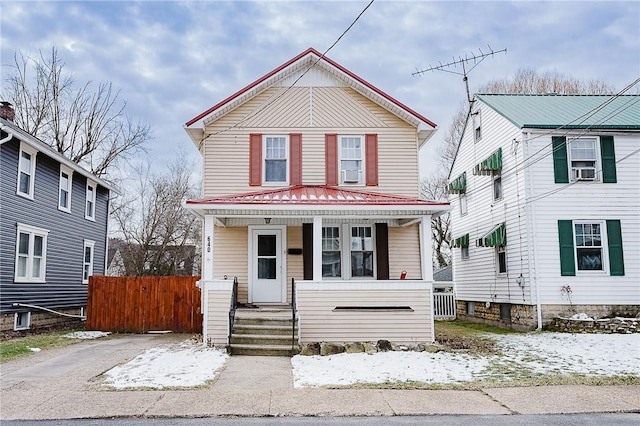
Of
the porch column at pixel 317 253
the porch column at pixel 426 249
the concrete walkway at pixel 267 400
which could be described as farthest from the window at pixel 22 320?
the porch column at pixel 426 249

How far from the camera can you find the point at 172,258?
35.2m

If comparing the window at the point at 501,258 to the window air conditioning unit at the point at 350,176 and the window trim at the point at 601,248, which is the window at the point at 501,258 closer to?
the window trim at the point at 601,248

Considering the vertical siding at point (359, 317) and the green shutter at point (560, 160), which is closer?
the vertical siding at point (359, 317)

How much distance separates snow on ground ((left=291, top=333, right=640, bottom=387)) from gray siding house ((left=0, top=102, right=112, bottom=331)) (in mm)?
9135

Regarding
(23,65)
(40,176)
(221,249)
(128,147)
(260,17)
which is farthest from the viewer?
(128,147)

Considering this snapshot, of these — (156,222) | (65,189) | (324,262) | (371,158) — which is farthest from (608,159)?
(156,222)

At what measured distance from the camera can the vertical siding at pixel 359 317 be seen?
38.5 ft

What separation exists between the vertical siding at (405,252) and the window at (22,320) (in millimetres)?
10534

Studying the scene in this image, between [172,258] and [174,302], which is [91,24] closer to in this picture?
[174,302]

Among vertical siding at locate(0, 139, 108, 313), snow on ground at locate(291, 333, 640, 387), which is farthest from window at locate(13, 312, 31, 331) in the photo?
snow on ground at locate(291, 333, 640, 387)

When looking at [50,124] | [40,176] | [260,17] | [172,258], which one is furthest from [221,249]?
[172,258]

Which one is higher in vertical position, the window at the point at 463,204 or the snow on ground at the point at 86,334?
the window at the point at 463,204

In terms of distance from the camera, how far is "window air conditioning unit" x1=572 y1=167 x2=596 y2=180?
1520 cm

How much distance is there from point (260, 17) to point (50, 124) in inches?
830
